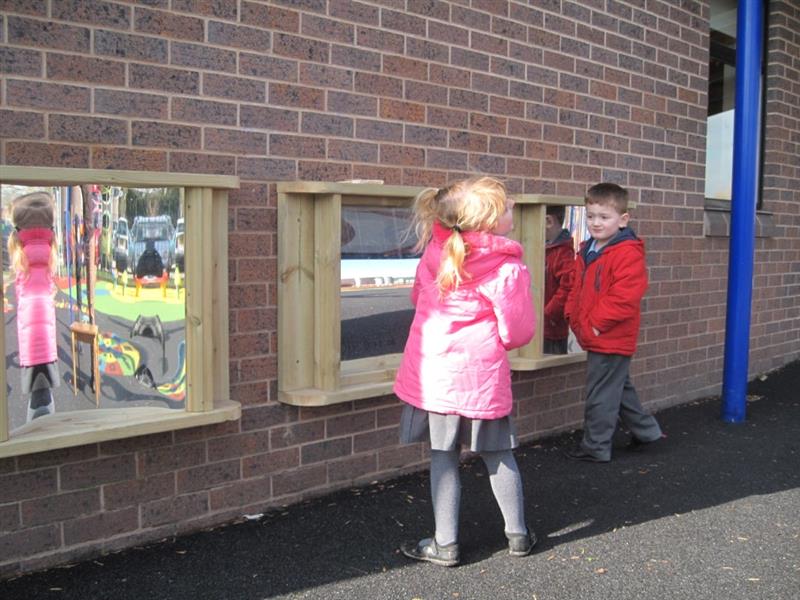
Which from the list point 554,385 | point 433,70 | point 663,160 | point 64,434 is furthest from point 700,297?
point 64,434

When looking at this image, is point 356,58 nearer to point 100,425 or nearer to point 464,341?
point 464,341

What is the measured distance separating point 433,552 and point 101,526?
52.5 inches

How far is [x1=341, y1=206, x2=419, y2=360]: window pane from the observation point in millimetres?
4035

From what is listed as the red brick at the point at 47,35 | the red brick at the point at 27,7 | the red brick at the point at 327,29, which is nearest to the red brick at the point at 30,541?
the red brick at the point at 47,35

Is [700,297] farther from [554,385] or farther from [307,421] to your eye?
[307,421]

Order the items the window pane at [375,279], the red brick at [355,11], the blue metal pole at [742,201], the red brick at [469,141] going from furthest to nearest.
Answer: the blue metal pole at [742,201] < the red brick at [469,141] < the window pane at [375,279] < the red brick at [355,11]

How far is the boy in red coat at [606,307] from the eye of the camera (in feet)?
15.1

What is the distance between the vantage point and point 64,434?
9.89ft

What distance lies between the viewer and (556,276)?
5.07m

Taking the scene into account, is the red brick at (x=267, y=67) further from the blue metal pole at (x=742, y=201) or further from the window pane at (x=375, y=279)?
the blue metal pole at (x=742, y=201)

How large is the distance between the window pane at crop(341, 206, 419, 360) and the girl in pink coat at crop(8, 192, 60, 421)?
138 centimetres

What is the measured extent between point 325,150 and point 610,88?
2.54 m

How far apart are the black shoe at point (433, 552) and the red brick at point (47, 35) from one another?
233 centimetres

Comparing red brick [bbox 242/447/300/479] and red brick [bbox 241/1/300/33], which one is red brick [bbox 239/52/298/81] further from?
red brick [bbox 242/447/300/479]
